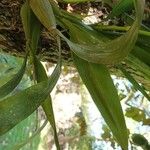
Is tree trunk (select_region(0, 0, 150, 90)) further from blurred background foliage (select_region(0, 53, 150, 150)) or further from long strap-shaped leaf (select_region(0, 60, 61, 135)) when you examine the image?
blurred background foliage (select_region(0, 53, 150, 150))

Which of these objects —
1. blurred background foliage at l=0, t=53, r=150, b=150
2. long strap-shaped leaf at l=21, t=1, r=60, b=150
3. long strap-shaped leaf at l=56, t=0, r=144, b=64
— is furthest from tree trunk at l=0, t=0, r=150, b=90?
blurred background foliage at l=0, t=53, r=150, b=150

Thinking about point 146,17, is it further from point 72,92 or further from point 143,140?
point 72,92

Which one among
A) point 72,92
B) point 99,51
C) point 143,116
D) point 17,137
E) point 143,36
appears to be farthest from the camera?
point 72,92

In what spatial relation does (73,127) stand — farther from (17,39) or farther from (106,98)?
(106,98)

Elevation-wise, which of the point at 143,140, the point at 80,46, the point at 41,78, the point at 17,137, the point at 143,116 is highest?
the point at 80,46

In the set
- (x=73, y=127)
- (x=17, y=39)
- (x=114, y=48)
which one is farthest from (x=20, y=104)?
(x=73, y=127)

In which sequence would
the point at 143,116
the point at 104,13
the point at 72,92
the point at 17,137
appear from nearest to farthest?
1. the point at 104,13
2. the point at 143,116
3. the point at 17,137
4. the point at 72,92

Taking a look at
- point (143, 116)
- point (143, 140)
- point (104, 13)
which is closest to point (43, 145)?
point (143, 116)
